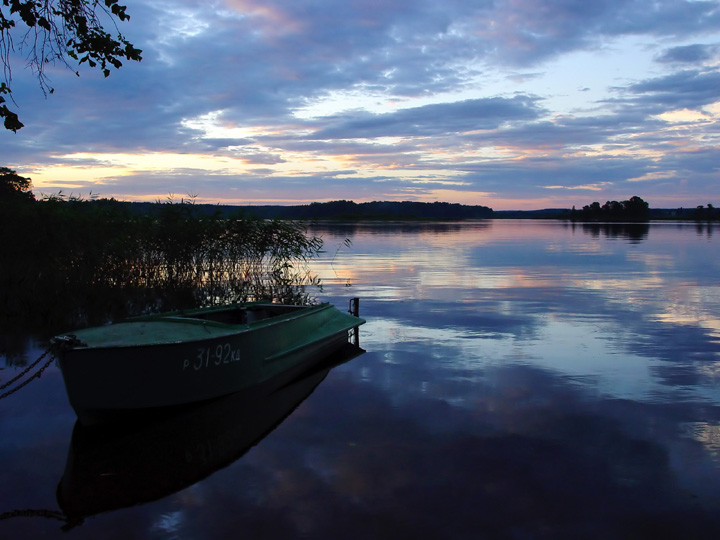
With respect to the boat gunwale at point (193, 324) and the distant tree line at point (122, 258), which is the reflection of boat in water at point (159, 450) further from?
the distant tree line at point (122, 258)

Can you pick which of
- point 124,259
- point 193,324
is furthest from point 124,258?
point 193,324

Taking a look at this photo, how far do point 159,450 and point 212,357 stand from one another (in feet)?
5.72

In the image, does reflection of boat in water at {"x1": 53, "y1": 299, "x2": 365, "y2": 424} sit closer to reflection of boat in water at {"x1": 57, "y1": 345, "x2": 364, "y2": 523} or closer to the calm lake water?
reflection of boat in water at {"x1": 57, "y1": 345, "x2": 364, "y2": 523}

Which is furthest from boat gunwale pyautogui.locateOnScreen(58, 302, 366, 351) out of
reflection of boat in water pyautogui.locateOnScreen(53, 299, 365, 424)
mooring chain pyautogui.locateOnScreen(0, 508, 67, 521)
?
mooring chain pyautogui.locateOnScreen(0, 508, 67, 521)

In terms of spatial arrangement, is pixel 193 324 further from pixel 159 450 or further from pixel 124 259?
pixel 124 259

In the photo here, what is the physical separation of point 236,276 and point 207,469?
18791mm


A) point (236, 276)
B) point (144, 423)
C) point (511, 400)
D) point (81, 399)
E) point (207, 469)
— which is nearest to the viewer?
point (207, 469)

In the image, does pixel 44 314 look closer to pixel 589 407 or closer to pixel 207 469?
pixel 207 469

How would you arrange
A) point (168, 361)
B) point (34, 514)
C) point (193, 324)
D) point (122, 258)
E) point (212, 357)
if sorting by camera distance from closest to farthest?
point (34, 514) < point (168, 361) < point (212, 357) < point (193, 324) < point (122, 258)

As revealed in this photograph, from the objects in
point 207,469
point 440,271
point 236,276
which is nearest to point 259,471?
point 207,469

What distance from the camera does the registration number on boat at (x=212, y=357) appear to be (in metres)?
8.88

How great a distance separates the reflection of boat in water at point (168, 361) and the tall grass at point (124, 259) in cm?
756

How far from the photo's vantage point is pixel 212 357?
30.2ft

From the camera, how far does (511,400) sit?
32.2 ft
